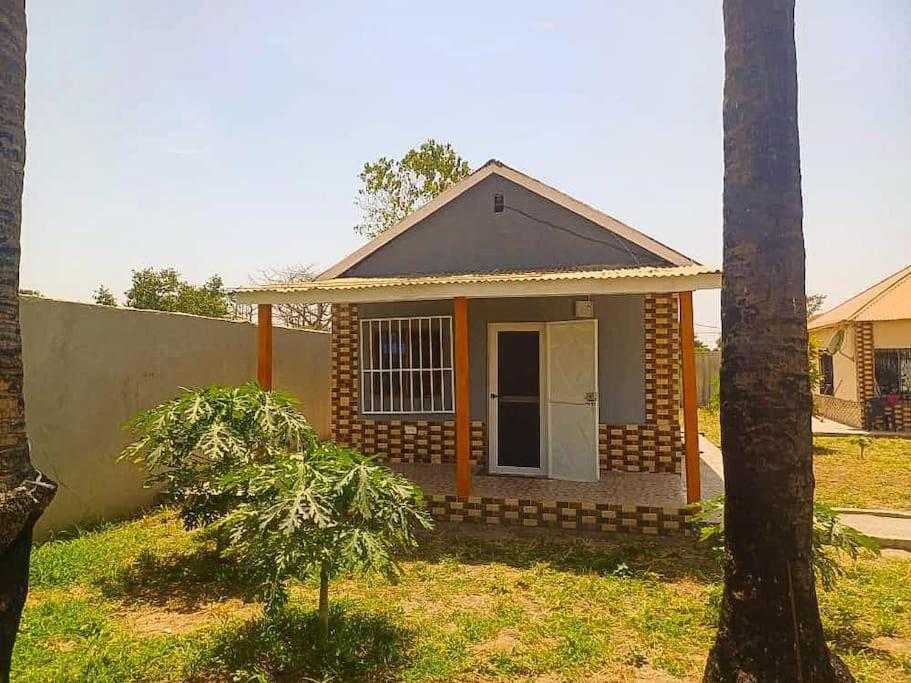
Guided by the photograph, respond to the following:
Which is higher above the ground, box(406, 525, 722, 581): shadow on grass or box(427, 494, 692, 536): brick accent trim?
box(427, 494, 692, 536): brick accent trim

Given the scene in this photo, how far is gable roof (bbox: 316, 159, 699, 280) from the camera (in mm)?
7988

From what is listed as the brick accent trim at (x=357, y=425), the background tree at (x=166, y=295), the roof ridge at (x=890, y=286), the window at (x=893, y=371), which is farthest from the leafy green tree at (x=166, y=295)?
the window at (x=893, y=371)

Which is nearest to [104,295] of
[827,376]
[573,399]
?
[573,399]

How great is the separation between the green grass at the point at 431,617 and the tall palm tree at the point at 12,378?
4.42 ft

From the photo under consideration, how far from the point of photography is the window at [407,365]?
8.63 meters

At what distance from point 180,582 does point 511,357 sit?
201 inches

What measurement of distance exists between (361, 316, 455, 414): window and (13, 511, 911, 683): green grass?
310 cm

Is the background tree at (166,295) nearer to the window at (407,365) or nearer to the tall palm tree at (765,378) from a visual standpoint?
the window at (407,365)

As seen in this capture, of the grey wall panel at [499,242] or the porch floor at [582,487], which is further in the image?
the grey wall panel at [499,242]

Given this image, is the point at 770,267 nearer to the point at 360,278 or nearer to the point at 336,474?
the point at 336,474

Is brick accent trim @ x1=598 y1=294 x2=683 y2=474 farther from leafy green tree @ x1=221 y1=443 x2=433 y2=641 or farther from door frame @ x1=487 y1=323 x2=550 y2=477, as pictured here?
leafy green tree @ x1=221 y1=443 x2=433 y2=641

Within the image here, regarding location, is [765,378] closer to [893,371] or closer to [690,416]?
[690,416]

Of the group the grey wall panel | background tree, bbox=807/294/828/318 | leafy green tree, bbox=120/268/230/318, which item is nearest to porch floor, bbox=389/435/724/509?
the grey wall panel

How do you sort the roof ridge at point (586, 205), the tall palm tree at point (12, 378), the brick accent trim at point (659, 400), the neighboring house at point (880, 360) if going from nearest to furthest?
the tall palm tree at point (12, 378) → the brick accent trim at point (659, 400) → the roof ridge at point (586, 205) → the neighboring house at point (880, 360)
